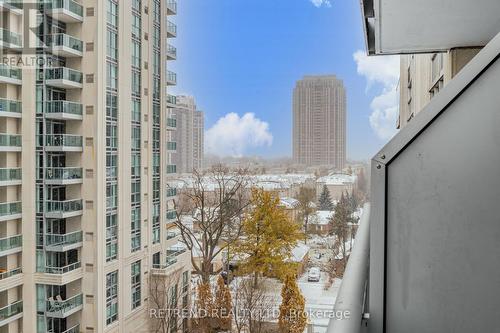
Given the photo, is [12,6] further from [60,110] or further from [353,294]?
[353,294]

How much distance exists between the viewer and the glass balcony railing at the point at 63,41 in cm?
191

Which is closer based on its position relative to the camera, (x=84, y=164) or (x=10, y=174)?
(x=10, y=174)

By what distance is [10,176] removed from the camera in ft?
6.01

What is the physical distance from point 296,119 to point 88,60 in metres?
1.07

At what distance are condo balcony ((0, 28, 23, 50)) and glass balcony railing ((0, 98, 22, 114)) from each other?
247mm

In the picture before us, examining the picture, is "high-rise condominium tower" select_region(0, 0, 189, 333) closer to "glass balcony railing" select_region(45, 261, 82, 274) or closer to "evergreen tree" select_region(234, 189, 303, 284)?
"glass balcony railing" select_region(45, 261, 82, 274)

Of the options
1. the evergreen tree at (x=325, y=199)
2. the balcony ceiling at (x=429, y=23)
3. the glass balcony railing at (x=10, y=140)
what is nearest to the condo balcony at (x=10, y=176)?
the glass balcony railing at (x=10, y=140)

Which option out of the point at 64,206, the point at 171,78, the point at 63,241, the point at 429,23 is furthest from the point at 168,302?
the point at 429,23

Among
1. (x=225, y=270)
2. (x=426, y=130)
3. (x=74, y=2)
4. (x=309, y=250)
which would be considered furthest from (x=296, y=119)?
(x=426, y=130)

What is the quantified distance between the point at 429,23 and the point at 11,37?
6.14 ft

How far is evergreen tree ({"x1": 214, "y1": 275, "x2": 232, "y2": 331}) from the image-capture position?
2.06m

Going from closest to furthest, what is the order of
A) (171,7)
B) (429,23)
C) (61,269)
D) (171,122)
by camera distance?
(429,23) → (61,269) → (171,122) → (171,7)

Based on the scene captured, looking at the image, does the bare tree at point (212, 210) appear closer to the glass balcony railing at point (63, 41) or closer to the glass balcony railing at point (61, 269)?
the glass balcony railing at point (61, 269)

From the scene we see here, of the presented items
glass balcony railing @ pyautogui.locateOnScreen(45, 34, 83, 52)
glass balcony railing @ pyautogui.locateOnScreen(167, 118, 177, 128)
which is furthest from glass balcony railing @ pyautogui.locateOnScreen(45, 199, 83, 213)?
glass balcony railing @ pyautogui.locateOnScreen(45, 34, 83, 52)
